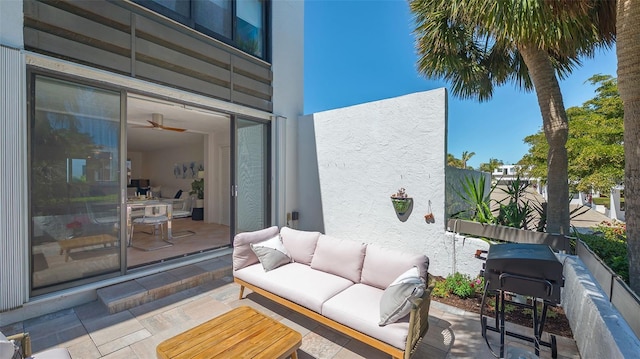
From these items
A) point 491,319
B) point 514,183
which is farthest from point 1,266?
point 514,183

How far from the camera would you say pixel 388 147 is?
186 inches

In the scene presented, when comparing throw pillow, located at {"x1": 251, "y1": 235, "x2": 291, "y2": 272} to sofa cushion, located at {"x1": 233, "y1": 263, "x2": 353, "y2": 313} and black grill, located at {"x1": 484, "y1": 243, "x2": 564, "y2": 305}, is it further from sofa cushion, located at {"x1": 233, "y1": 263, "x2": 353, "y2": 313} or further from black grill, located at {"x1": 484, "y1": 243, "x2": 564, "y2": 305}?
black grill, located at {"x1": 484, "y1": 243, "x2": 564, "y2": 305}

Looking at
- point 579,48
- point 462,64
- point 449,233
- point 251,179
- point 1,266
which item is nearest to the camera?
point 1,266

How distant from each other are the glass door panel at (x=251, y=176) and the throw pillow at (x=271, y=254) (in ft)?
6.15

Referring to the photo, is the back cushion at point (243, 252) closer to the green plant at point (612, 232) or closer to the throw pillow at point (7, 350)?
the throw pillow at point (7, 350)

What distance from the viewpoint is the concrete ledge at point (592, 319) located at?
63.5 inches

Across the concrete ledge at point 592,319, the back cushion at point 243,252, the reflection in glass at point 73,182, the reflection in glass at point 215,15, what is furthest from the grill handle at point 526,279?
the reflection in glass at point 215,15

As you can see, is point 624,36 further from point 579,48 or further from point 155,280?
point 155,280

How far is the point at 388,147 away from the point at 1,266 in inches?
209

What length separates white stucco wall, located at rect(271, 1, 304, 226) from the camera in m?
5.84

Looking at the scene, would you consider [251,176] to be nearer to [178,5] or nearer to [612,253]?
[178,5]

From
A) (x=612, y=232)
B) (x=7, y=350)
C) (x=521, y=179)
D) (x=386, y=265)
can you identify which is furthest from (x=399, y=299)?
(x=521, y=179)

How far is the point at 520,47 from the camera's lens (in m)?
3.51

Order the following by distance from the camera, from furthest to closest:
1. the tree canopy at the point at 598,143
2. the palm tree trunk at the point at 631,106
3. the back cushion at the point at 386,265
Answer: the tree canopy at the point at 598,143 → the back cushion at the point at 386,265 → the palm tree trunk at the point at 631,106
